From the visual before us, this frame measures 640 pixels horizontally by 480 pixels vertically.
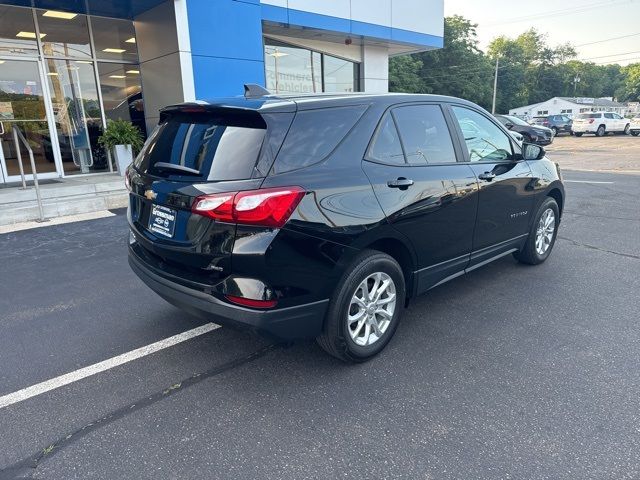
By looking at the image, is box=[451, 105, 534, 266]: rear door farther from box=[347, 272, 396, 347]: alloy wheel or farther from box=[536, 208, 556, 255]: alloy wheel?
box=[347, 272, 396, 347]: alloy wheel

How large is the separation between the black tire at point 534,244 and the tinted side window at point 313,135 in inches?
108

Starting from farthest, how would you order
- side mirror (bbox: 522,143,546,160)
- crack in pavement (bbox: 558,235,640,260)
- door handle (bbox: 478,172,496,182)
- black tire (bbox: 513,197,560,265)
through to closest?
crack in pavement (bbox: 558,235,640,260) → black tire (bbox: 513,197,560,265) → side mirror (bbox: 522,143,546,160) → door handle (bbox: 478,172,496,182)

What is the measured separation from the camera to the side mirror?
14.9ft

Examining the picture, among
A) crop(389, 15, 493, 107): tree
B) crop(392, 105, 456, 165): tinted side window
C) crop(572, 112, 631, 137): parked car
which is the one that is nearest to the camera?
crop(392, 105, 456, 165): tinted side window

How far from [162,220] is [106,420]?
121cm

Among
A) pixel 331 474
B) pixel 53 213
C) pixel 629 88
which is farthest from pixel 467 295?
pixel 629 88

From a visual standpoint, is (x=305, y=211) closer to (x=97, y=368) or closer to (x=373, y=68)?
(x=97, y=368)

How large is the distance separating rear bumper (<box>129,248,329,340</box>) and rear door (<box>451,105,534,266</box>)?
1.87 meters

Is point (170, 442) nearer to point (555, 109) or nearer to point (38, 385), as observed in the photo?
point (38, 385)

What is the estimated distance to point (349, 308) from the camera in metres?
2.94

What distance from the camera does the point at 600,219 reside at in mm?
7297

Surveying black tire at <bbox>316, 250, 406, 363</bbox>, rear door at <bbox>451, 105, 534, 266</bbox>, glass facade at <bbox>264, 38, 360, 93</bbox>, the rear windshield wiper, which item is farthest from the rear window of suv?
glass facade at <bbox>264, 38, 360, 93</bbox>

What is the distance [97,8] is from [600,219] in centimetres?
1061

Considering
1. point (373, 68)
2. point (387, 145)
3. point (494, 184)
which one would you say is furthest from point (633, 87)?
point (387, 145)
